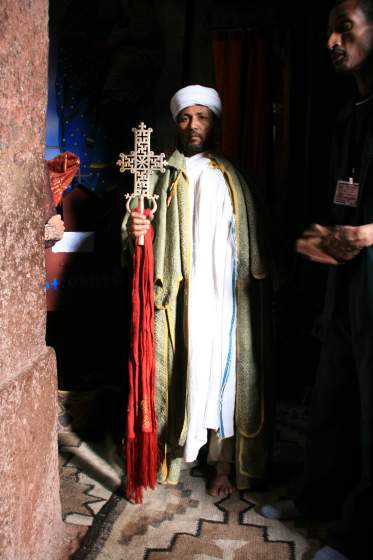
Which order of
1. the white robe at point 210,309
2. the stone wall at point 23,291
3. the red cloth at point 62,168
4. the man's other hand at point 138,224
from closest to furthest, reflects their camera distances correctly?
the stone wall at point 23,291 → the man's other hand at point 138,224 → the white robe at point 210,309 → the red cloth at point 62,168

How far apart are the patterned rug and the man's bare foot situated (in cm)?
3

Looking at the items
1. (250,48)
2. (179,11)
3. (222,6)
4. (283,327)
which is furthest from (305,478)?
(179,11)

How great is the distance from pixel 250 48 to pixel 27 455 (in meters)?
2.70

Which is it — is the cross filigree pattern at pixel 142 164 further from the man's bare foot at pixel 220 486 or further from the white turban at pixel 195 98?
the man's bare foot at pixel 220 486

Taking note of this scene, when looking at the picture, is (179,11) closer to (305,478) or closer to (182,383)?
(182,383)

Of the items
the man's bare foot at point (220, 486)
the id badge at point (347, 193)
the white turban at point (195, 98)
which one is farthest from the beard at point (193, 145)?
the man's bare foot at point (220, 486)

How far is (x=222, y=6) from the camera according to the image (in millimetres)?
3264

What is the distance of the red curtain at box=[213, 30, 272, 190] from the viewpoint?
3297mm

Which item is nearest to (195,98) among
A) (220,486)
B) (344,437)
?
(344,437)

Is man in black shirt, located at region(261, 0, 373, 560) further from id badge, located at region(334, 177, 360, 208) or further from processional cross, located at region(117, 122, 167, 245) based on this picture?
processional cross, located at region(117, 122, 167, 245)

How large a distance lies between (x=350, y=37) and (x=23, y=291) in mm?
1435

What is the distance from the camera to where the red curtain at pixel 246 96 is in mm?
3297

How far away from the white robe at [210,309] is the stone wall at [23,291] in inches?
30.6

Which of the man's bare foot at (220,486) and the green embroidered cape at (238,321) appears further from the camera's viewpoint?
the man's bare foot at (220,486)
